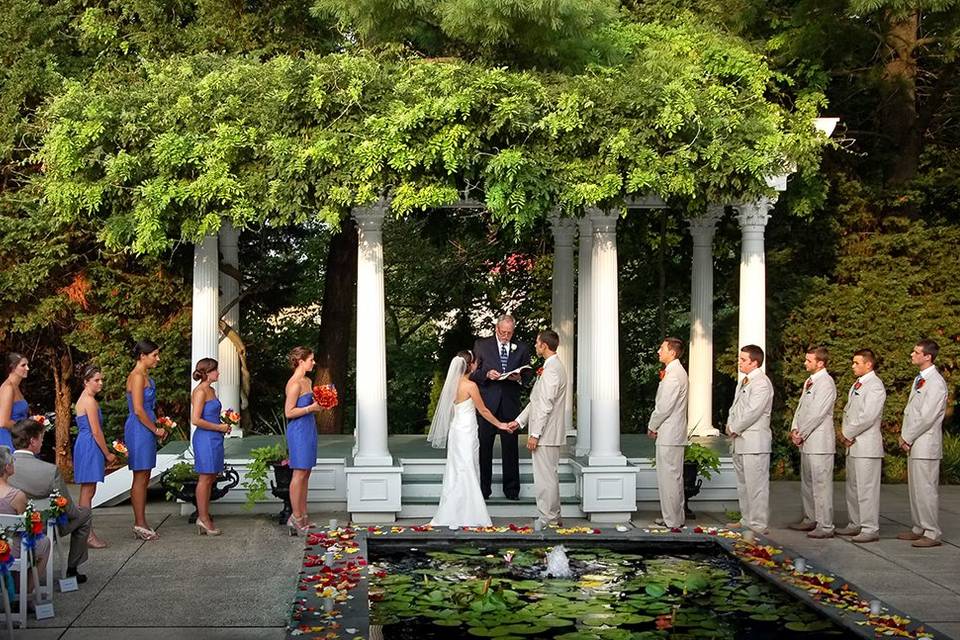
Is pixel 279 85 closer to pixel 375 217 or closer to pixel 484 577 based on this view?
pixel 375 217

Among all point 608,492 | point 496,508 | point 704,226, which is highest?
point 704,226

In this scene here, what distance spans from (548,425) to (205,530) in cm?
364

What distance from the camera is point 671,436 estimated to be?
13.1m

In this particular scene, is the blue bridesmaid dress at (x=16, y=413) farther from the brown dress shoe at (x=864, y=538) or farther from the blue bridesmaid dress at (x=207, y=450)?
the brown dress shoe at (x=864, y=538)

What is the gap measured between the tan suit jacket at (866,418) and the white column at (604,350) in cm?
263

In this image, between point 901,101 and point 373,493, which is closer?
point 373,493

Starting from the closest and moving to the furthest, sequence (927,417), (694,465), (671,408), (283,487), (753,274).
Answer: (927,417) → (671,408) → (283,487) → (694,465) → (753,274)

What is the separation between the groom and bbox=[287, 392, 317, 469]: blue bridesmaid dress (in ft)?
7.20

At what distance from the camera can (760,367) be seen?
42.4ft

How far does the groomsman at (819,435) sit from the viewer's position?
12664 millimetres

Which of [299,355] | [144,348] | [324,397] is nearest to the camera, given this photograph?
[144,348]

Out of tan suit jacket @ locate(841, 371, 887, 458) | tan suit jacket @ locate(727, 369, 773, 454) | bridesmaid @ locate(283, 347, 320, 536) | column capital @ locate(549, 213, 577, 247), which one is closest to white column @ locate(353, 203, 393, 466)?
bridesmaid @ locate(283, 347, 320, 536)

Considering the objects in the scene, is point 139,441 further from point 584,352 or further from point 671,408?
point 584,352

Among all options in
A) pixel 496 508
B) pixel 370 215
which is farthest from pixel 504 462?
pixel 370 215
